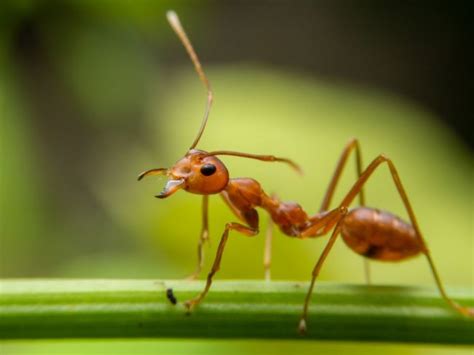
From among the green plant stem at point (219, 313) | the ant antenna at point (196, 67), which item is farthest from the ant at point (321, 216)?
the green plant stem at point (219, 313)

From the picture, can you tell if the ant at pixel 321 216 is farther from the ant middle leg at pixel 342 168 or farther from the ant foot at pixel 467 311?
the ant foot at pixel 467 311

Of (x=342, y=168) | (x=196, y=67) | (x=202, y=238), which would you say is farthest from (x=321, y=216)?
(x=196, y=67)

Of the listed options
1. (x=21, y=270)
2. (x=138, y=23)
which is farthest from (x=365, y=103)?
(x=21, y=270)

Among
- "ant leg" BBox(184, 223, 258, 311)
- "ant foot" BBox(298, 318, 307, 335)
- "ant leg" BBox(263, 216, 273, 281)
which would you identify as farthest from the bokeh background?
"ant foot" BBox(298, 318, 307, 335)

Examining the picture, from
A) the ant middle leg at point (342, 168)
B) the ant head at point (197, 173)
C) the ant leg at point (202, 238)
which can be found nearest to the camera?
the ant head at point (197, 173)

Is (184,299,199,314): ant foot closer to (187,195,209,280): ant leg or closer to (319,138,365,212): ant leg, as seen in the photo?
(187,195,209,280): ant leg
